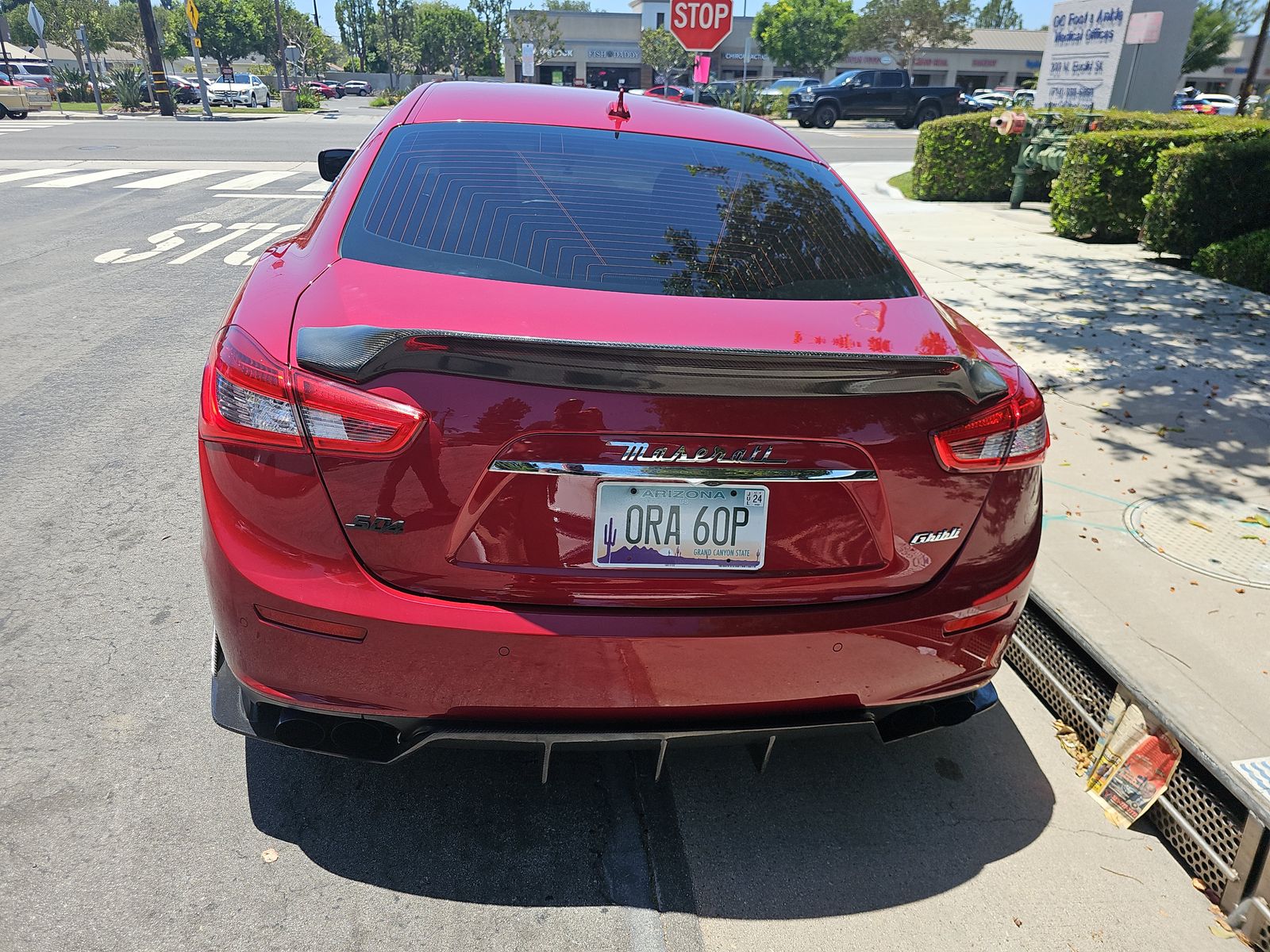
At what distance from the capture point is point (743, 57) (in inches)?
3095

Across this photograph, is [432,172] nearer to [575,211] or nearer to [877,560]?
[575,211]

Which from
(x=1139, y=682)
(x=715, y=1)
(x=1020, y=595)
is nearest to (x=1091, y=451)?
(x=1139, y=682)

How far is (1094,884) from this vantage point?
2.55 meters

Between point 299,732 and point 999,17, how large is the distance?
126m

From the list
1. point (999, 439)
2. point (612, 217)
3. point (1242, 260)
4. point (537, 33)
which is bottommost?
point (1242, 260)

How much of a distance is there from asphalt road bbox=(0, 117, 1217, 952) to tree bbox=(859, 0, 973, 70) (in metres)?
76.6

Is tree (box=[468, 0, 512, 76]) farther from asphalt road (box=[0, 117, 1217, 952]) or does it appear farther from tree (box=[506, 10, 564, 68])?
asphalt road (box=[0, 117, 1217, 952])

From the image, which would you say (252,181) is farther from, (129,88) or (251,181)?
(129,88)

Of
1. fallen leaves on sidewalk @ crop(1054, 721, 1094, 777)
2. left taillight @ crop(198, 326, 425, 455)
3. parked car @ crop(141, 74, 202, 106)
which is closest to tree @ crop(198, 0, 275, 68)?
parked car @ crop(141, 74, 202, 106)

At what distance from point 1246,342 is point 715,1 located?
46.0ft

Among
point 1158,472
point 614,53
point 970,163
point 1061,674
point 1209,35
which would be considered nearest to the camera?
point 1061,674

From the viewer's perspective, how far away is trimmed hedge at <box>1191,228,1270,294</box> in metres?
8.69

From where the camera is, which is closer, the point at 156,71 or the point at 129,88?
the point at 156,71

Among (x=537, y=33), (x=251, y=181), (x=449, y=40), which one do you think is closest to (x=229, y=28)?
(x=449, y=40)
